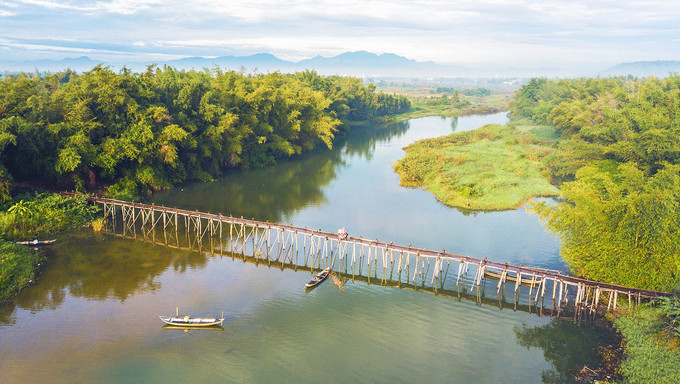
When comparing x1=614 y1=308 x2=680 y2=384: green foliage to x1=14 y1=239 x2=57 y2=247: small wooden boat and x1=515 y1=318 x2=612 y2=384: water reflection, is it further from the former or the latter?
x1=14 y1=239 x2=57 y2=247: small wooden boat

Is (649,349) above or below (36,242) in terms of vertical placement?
above

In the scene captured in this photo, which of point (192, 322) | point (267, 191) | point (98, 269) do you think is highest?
point (267, 191)

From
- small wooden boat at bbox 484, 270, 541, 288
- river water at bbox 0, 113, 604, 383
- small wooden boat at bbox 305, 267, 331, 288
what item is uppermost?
small wooden boat at bbox 484, 270, 541, 288

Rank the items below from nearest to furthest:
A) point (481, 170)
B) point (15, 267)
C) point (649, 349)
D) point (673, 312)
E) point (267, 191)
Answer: point (673, 312)
point (649, 349)
point (15, 267)
point (267, 191)
point (481, 170)

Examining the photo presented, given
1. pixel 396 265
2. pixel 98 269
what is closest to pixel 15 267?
pixel 98 269

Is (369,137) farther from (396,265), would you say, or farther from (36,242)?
(36,242)

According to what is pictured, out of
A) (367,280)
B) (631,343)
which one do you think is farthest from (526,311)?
(367,280)

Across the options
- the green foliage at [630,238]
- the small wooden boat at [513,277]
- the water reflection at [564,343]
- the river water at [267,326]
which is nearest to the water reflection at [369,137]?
the river water at [267,326]

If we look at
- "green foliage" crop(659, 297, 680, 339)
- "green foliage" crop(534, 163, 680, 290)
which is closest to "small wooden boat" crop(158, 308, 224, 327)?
"green foliage" crop(534, 163, 680, 290)

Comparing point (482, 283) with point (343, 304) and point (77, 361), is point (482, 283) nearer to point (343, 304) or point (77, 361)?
point (343, 304)
